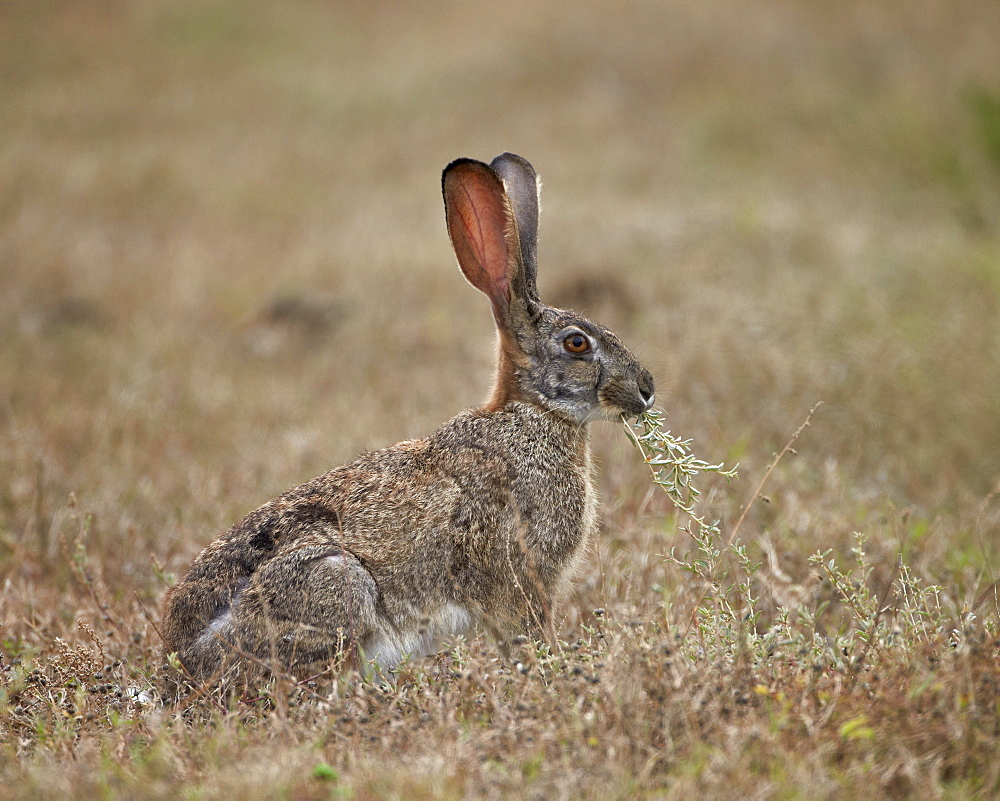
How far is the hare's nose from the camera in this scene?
4273 mm

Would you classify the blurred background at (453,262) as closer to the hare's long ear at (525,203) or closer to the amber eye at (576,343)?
the amber eye at (576,343)

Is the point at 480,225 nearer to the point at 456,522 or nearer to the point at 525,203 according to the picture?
the point at 525,203

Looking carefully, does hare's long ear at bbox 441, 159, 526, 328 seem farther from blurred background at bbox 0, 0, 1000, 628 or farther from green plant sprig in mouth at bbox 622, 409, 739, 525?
blurred background at bbox 0, 0, 1000, 628

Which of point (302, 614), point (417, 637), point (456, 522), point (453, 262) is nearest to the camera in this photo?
point (302, 614)

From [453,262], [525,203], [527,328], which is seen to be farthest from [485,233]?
[453,262]

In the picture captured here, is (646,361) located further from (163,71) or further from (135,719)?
(163,71)

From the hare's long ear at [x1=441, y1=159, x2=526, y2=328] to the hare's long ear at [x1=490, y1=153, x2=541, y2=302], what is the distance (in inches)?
2.4

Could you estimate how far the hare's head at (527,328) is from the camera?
4.24 metres

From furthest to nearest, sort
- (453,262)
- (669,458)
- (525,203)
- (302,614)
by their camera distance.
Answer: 1. (453,262)
2. (525,203)
3. (669,458)
4. (302,614)

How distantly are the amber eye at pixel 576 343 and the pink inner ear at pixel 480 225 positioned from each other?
32cm

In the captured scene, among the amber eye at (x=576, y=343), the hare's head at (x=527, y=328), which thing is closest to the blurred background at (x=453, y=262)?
the hare's head at (x=527, y=328)

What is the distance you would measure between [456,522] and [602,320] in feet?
17.1

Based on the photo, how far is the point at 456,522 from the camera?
3994 mm

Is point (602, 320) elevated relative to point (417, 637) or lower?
elevated
